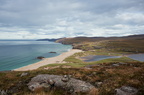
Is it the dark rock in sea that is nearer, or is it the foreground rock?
the dark rock in sea

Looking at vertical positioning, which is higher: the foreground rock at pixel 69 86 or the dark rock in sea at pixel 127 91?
the dark rock in sea at pixel 127 91

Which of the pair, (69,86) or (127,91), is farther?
(69,86)

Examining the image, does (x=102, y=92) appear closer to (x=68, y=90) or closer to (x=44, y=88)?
(x=68, y=90)

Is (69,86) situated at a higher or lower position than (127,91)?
lower

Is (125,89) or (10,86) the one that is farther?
(10,86)

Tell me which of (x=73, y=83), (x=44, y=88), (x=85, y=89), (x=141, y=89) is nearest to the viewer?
(x=141, y=89)

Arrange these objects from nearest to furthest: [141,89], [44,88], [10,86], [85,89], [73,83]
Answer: [141,89] → [85,89] → [44,88] → [73,83] → [10,86]

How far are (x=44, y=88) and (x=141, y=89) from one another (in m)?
9.12

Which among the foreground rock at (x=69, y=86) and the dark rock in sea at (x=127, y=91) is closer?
the dark rock in sea at (x=127, y=91)

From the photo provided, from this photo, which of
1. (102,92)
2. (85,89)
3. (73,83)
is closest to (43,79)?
(73,83)

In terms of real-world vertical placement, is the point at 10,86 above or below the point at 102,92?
below

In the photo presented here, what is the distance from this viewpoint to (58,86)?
9.80 metres

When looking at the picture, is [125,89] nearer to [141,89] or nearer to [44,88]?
[141,89]

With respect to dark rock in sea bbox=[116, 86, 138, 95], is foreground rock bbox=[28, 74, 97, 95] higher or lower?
lower
